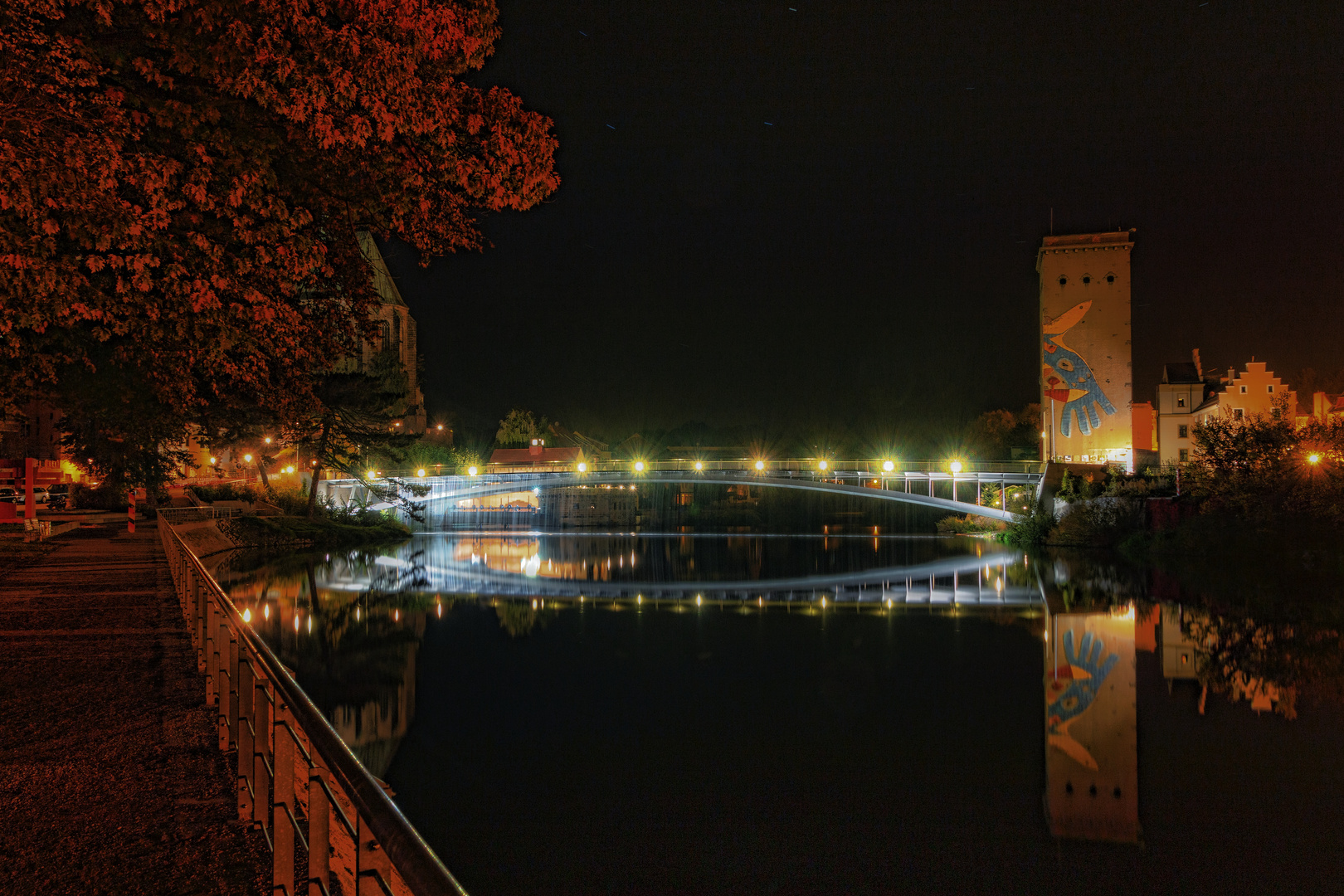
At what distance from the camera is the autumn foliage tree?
6.34 m

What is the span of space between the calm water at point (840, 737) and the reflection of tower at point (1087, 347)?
83.7 ft

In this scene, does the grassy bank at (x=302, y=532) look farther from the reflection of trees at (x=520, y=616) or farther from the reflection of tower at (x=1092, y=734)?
the reflection of tower at (x=1092, y=734)

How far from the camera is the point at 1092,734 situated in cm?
1351

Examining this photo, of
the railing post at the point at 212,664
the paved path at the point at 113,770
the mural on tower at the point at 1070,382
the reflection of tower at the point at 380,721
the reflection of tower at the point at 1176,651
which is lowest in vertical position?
the reflection of tower at the point at 380,721

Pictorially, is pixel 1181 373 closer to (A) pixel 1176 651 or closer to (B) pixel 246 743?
(A) pixel 1176 651

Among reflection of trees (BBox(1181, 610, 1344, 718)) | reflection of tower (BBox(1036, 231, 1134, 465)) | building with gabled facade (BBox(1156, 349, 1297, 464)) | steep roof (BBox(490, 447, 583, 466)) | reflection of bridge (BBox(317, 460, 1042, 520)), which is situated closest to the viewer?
reflection of trees (BBox(1181, 610, 1344, 718))

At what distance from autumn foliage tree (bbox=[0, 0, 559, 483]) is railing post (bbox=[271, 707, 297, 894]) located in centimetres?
455

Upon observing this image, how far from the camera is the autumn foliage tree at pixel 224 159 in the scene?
20.8 feet

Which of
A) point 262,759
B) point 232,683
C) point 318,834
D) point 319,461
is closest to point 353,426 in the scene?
point 319,461

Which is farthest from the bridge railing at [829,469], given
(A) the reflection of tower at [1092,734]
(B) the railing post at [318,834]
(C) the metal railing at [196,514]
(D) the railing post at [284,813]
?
(B) the railing post at [318,834]

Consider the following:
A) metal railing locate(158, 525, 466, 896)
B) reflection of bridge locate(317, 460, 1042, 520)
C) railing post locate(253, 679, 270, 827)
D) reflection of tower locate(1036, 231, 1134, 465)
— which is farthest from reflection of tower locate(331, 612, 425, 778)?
reflection of tower locate(1036, 231, 1134, 465)

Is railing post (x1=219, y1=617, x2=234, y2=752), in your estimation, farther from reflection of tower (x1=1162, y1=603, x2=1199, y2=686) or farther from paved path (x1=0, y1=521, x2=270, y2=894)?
reflection of tower (x1=1162, y1=603, x2=1199, y2=686)

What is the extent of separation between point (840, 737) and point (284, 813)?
11.0m

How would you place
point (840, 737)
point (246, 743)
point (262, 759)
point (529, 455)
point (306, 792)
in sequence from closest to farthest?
1. point (306, 792)
2. point (262, 759)
3. point (246, 743)
4. point (840, 737)
5. point (529, 455)
